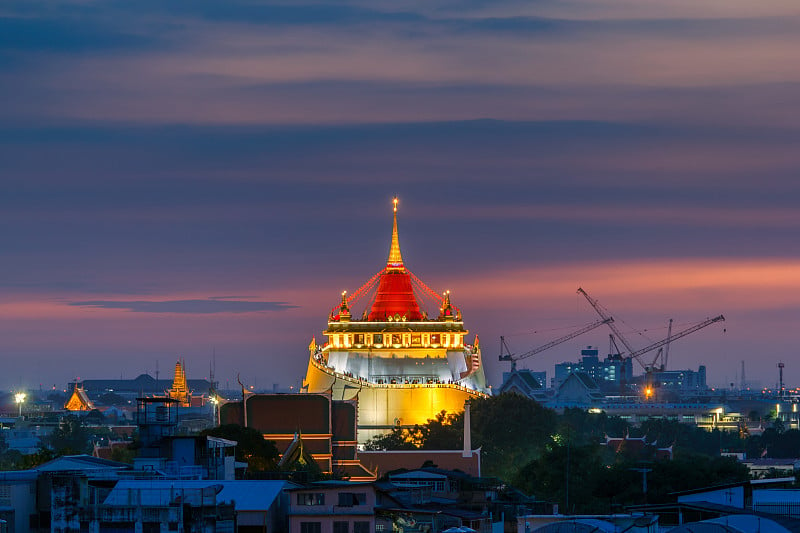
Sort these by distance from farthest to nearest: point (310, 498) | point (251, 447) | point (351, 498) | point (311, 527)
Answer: point (251, 447) < point (351, 498) < point (310, 498) < point (311, 527)

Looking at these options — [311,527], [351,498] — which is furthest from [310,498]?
[351,498]

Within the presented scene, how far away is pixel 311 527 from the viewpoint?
11494cm

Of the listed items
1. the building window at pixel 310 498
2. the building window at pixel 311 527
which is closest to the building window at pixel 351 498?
the building window at pixel 310 498

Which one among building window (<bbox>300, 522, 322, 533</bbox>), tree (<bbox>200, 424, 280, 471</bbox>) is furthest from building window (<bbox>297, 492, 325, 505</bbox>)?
tree (<bbox>200, 424, 280, 471</bbox>)

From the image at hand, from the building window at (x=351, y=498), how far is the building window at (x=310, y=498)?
2.89 feet

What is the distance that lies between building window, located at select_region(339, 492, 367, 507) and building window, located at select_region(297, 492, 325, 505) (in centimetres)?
88

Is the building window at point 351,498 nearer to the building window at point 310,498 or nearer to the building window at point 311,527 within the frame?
the building window at point 310,498

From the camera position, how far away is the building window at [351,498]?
115938 millimetres

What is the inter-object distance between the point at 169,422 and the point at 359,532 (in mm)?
13939

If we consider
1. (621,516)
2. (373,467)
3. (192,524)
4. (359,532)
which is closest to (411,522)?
(359,532)

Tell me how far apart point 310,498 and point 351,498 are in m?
1.79

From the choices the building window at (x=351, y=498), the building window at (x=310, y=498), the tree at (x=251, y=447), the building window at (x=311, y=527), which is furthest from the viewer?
the tree at (x=251, y=447)

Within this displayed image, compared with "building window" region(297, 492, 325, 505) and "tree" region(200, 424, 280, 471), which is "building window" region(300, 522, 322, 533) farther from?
"tree" region(200, 424, 280, 471)

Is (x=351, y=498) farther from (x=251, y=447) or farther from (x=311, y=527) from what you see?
(x=251, y=447)
